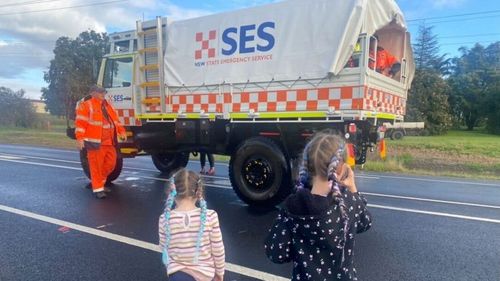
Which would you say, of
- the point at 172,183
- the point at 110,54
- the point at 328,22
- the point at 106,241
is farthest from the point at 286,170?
the point at 110,54

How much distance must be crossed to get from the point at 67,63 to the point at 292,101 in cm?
5223

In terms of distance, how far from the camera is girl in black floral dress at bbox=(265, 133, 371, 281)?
79.2 inches

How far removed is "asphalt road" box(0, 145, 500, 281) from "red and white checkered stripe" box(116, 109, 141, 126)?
1223mm

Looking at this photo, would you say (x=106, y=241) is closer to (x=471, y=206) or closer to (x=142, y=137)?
(x=142, y=137)

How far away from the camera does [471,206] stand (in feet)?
21.7

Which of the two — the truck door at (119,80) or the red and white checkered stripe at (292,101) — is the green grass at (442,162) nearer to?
the red and white checkered stripe at (292,101)

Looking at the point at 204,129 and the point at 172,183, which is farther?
the point at 204,129

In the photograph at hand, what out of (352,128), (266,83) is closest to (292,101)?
(266,83)

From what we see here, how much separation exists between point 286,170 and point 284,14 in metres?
2.35

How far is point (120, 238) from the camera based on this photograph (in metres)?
4.66

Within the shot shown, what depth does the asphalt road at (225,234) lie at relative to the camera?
148 inches

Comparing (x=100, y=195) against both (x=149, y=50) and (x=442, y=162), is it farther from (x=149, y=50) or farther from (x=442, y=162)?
(x=442, y=162)

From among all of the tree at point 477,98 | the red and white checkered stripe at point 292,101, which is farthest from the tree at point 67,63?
the tree at point 477,98

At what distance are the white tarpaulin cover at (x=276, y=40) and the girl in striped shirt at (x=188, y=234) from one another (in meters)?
3.84
